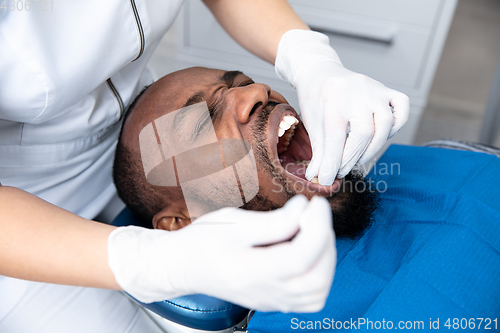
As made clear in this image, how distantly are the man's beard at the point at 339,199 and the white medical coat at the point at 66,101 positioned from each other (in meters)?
0.36

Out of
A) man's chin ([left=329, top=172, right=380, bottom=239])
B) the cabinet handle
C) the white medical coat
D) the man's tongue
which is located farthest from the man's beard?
the cabinet handle

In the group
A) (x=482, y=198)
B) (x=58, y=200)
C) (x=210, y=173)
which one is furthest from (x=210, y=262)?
(x=482, y=198)

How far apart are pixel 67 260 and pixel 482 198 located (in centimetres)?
93

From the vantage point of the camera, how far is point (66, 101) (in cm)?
72

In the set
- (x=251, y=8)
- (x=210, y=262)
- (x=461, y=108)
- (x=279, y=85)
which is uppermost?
(x=251, y=8)

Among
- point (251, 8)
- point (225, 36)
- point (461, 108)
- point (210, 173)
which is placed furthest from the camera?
point (461, 108)

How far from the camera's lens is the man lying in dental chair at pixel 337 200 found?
2.24 ft

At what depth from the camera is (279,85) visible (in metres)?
1.77

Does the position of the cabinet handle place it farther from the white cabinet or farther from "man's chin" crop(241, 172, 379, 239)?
"man's chin" crop(241, 172, 379, 239)

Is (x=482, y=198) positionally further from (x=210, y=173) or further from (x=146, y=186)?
(x=146, y=186)

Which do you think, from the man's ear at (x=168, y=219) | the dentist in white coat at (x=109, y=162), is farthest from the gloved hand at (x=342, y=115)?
the man's ear at (x=168, y=219)

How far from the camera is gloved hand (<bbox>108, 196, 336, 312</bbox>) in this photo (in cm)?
47

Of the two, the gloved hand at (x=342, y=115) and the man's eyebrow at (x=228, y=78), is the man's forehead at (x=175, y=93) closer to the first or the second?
the man's eyebrow at (x=228, y=78)

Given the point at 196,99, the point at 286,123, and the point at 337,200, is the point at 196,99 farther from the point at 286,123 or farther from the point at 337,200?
the point at 337,200
